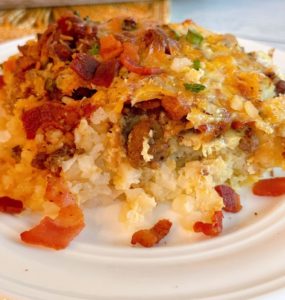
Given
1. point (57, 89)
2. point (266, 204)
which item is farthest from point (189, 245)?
point (57, 89)

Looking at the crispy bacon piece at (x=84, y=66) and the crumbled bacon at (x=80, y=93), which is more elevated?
the crispy bacon piece at (x=84, y=66)

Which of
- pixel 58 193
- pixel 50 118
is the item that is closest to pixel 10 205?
pixel 58 193

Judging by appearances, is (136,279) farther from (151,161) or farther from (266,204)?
(266,204)

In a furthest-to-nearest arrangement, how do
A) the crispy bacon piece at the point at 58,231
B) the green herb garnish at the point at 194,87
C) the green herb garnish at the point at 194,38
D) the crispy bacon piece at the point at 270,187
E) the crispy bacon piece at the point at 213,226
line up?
the green herb garnish at the point at 194,38, the crispy bacon piece at the point at 270,187, the green herb garnish at the point at 194,87, the crispy bacon piece at the point at 213,226, the crispy bacon piece at the point at 58,231

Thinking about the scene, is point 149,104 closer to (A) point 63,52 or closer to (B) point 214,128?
(B) point 214,128

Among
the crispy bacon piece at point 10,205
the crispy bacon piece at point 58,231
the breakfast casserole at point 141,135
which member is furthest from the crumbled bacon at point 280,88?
the crispy bacon piece at point 10,205

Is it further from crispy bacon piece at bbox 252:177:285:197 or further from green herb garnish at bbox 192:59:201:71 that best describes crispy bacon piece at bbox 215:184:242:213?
green herb garnish at bbox 192:59:201:71

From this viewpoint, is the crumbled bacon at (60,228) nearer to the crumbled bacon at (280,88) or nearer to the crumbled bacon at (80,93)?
the crumbled bacon at (80,93)
